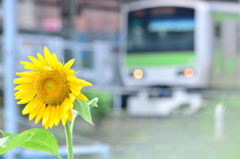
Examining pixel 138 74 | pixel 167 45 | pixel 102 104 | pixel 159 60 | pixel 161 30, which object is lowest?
pixel 102 104

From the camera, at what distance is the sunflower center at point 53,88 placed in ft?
1.17

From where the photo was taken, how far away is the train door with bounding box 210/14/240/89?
6.88m

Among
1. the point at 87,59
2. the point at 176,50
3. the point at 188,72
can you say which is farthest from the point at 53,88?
the point at 87,59

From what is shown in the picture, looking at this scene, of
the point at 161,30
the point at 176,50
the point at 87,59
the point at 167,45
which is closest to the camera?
the point at 176,50

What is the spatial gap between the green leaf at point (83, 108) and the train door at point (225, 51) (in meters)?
6.65

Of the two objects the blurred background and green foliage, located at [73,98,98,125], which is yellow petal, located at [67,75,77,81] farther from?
the blurred background

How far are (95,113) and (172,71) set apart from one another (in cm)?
154

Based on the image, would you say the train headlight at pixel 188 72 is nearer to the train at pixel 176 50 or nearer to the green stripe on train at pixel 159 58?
the train at pixel 176 50

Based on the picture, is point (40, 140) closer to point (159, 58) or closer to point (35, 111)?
point (35, 111)

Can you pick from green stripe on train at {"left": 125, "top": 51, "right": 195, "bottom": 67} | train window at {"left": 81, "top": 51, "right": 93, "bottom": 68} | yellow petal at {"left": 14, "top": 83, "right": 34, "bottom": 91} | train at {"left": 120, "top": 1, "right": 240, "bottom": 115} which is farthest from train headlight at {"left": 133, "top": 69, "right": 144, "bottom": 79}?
yellow petal at {"left": 14, "top": 83, "right": 34, "bottom": 91}

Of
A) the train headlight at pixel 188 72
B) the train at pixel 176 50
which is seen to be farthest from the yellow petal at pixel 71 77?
the train headlight at pixel 188 72

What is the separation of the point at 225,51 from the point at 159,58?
111 centimetres

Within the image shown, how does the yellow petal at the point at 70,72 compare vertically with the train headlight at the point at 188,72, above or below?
above

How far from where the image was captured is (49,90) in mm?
358
